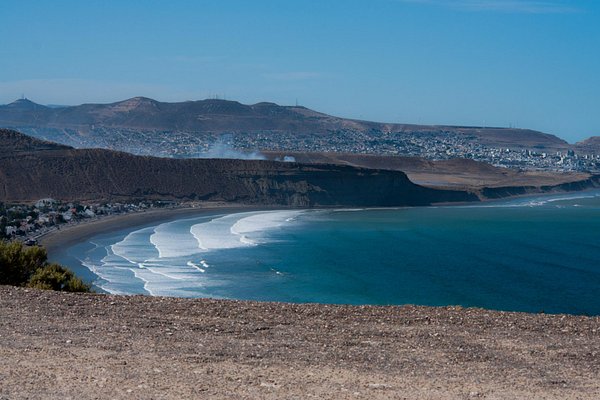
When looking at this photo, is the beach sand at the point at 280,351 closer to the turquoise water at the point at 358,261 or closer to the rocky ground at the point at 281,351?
the rocky ground at the point at 281,351

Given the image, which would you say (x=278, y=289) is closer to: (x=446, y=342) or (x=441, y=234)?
(x=446, y=342)

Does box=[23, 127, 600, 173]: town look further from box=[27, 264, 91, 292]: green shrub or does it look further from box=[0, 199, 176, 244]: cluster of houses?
box=[27, 264, 91, 292]: green shrub

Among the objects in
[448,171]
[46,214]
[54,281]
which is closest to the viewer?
[54,281]

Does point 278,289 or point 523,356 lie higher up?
point 523,356

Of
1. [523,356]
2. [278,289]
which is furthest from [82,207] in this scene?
Result: [523,356]

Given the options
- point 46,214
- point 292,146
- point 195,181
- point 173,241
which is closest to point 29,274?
point 173,241

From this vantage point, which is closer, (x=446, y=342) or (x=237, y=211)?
(x=446, y=342)

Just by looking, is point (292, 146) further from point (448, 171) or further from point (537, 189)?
point (537, 189)

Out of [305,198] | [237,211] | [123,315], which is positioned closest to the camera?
[123,315]
